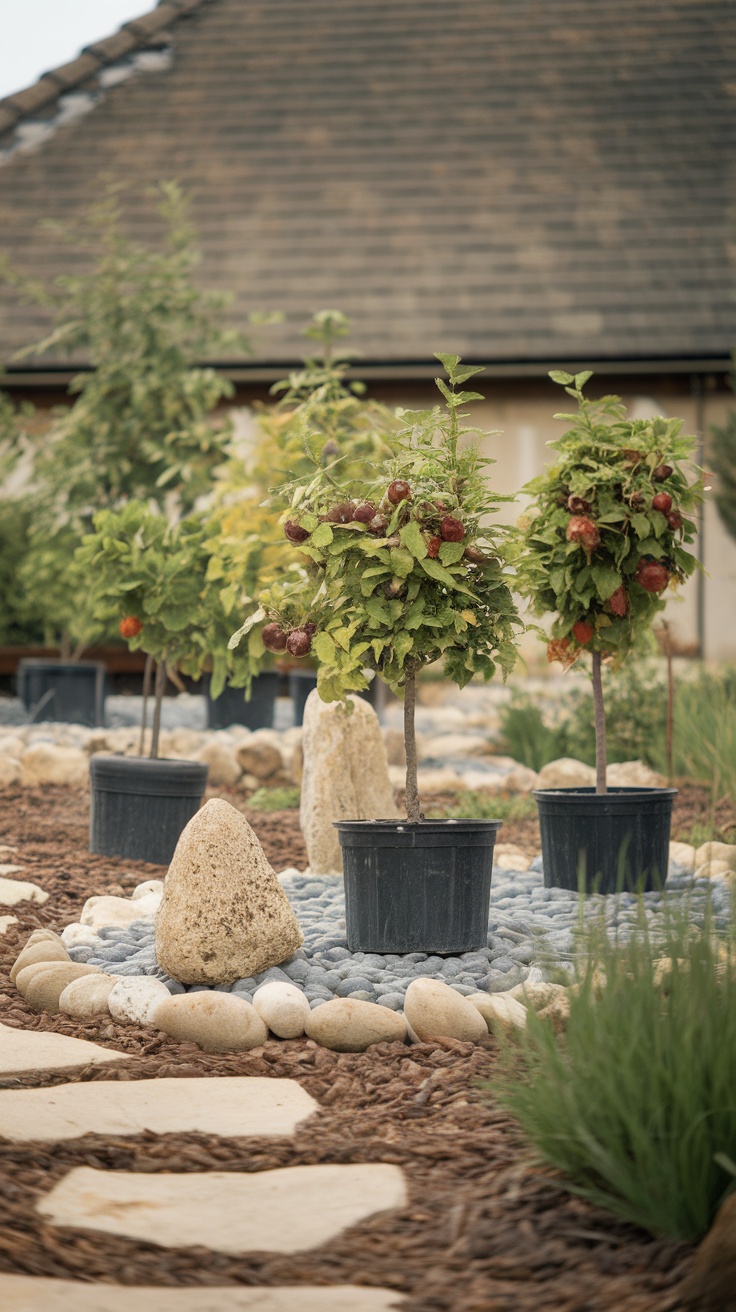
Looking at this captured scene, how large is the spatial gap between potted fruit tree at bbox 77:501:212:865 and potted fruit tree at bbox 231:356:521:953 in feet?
4.54

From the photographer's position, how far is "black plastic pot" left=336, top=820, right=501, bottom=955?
3721mm

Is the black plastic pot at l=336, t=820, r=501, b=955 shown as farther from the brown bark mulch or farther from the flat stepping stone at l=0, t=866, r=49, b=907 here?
the flat stepping stone at l=0, t=866, r=49, b=907

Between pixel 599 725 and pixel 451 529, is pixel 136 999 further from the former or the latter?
pixel 599 725

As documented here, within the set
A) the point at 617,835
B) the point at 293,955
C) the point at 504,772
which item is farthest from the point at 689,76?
the point at 293,955

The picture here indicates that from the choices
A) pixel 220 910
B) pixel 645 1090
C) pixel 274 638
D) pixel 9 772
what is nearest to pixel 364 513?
pixel 274 638

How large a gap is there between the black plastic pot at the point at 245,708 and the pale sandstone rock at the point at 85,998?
5051 millimetres

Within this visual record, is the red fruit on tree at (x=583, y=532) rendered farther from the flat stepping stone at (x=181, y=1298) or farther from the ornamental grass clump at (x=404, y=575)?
the flat stepping stone at (x=181, y=1298)

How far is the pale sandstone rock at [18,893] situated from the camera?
434cm

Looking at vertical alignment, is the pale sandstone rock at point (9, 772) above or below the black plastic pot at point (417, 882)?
above

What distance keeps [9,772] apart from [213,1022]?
4.17 meters

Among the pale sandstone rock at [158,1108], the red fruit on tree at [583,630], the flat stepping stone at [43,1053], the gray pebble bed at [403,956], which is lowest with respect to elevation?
the pale sandstone rock at [158,1108]

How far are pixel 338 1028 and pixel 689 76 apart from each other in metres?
14.0

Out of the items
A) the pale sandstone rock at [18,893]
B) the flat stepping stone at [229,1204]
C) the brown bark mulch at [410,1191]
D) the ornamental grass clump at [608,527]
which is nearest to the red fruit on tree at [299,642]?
the ornamental grass clump at [608,527]

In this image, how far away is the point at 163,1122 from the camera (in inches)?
99.7
